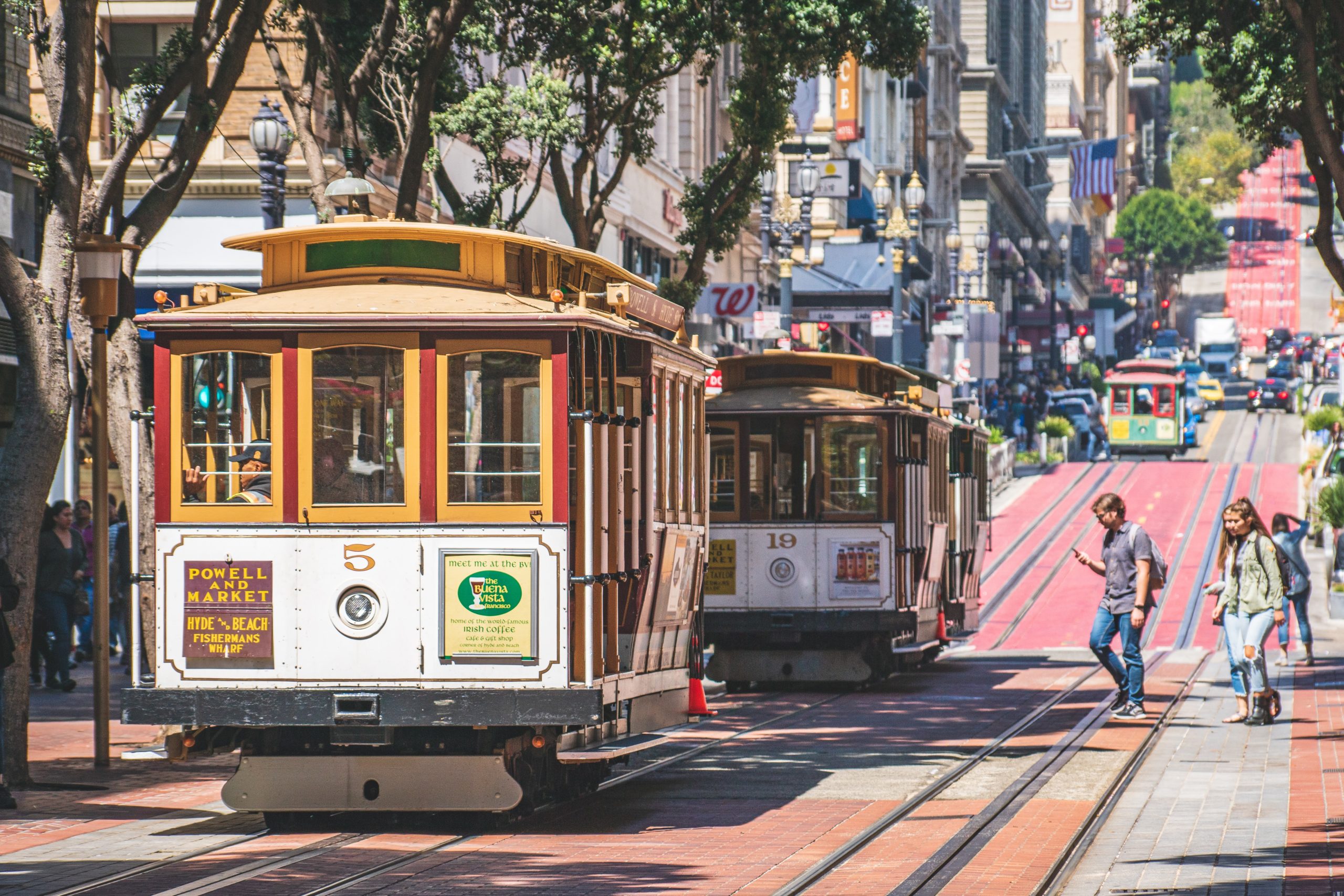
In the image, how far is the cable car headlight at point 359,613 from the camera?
11.1 metres

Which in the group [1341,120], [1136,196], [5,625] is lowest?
[5,625]

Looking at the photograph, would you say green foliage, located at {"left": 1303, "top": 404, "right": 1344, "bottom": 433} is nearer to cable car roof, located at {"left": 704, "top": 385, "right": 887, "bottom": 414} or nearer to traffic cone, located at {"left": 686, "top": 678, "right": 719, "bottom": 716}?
cable car roof, located at {"left": 704, "top": 385, "right": 887, "bottom": 414}

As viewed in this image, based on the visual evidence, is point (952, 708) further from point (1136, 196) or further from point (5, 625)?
point (1136, 196)

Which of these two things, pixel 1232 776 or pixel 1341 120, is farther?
pixel 1341 120

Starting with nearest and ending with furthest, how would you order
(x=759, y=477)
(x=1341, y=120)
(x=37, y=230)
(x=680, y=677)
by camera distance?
(x=680, y=677), (x=1341, y=120), (x=759, y=477), (x=37, y=230)

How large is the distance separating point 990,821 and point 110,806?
5.32m

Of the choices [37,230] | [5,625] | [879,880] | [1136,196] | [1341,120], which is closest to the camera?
[879,880]

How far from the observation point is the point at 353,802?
1135 cm

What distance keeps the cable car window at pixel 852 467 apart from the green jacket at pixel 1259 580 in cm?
475

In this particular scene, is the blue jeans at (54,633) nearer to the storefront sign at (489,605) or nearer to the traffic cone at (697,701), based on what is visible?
the traffic cone at (697,701)

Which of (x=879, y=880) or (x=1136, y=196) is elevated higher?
(x=1136, y=196)

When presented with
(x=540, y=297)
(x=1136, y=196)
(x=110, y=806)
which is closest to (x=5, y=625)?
(x=110, y=806)

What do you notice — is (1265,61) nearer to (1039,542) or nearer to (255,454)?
(255,454)

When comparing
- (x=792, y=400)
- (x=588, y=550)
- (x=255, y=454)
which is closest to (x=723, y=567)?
(x=792, y=400)
